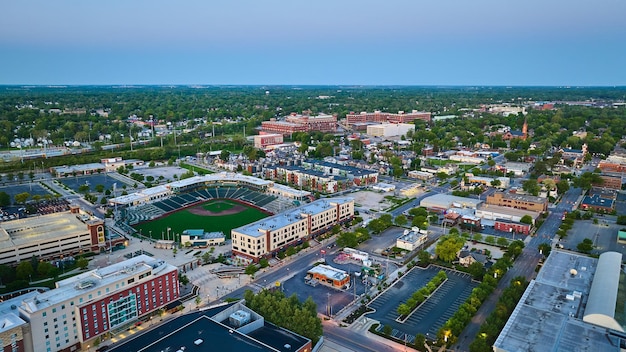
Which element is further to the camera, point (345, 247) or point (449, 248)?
point (345, 247)

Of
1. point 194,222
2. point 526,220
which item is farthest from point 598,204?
point 194,222

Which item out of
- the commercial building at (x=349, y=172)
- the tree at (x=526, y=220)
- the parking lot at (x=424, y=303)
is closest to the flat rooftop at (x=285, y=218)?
the parking lot at (x=424, y=303)

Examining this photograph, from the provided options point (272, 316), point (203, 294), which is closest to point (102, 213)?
point (203, 294)

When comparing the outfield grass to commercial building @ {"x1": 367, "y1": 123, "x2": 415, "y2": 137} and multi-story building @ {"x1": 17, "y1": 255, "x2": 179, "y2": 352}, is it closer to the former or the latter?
multi-story building @ {"x1": 17, "y1": 255, "x2": 179, "y2": 352}

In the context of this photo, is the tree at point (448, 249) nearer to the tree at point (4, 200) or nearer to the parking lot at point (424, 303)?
the parking lot at point (424, 303)

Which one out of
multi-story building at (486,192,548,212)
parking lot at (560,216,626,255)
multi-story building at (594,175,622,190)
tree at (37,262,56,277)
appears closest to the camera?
tree at (37,262,56,277)

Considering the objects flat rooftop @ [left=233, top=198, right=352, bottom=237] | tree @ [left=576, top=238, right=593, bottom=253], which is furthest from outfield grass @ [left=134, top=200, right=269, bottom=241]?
tree @ [left=576, top=238, right=593, bottom=253]

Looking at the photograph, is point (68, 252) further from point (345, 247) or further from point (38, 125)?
point (38, 125)
